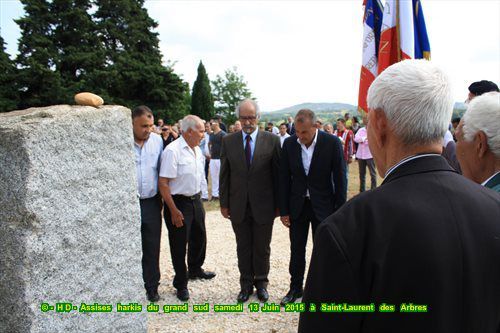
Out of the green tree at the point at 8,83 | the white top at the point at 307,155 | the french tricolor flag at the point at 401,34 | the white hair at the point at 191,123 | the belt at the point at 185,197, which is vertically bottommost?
the belt at the point at 185,197

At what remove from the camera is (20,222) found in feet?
7.77

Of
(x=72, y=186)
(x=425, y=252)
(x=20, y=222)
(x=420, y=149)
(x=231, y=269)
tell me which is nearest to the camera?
(x=425, y=252)

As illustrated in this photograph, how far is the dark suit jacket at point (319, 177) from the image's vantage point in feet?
13.0

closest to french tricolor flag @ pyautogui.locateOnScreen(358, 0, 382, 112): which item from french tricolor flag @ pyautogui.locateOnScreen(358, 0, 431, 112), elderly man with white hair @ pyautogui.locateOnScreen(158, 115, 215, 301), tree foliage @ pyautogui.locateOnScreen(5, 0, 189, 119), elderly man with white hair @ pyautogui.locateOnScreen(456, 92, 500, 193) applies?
french tricolor flag @ pyautogui.locateOnScreen(358, 0, 431, 112)

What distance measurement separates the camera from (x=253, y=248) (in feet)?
14.0

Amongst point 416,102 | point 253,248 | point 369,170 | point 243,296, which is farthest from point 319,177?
point 369,170

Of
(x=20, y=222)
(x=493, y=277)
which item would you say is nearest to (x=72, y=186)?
(x=20, y=222)

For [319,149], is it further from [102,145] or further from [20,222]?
[20,222]

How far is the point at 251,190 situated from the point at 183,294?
1446 mm

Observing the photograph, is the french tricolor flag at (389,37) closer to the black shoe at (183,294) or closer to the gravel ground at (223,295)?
the gravel ground at (223,295)

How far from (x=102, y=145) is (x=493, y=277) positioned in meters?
2.57

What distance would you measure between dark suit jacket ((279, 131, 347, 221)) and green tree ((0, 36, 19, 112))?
2366 cm

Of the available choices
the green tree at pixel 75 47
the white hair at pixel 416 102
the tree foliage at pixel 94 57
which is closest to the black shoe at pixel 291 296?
the white hair at pixel 416 102

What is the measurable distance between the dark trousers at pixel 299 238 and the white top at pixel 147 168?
1.58 meters
